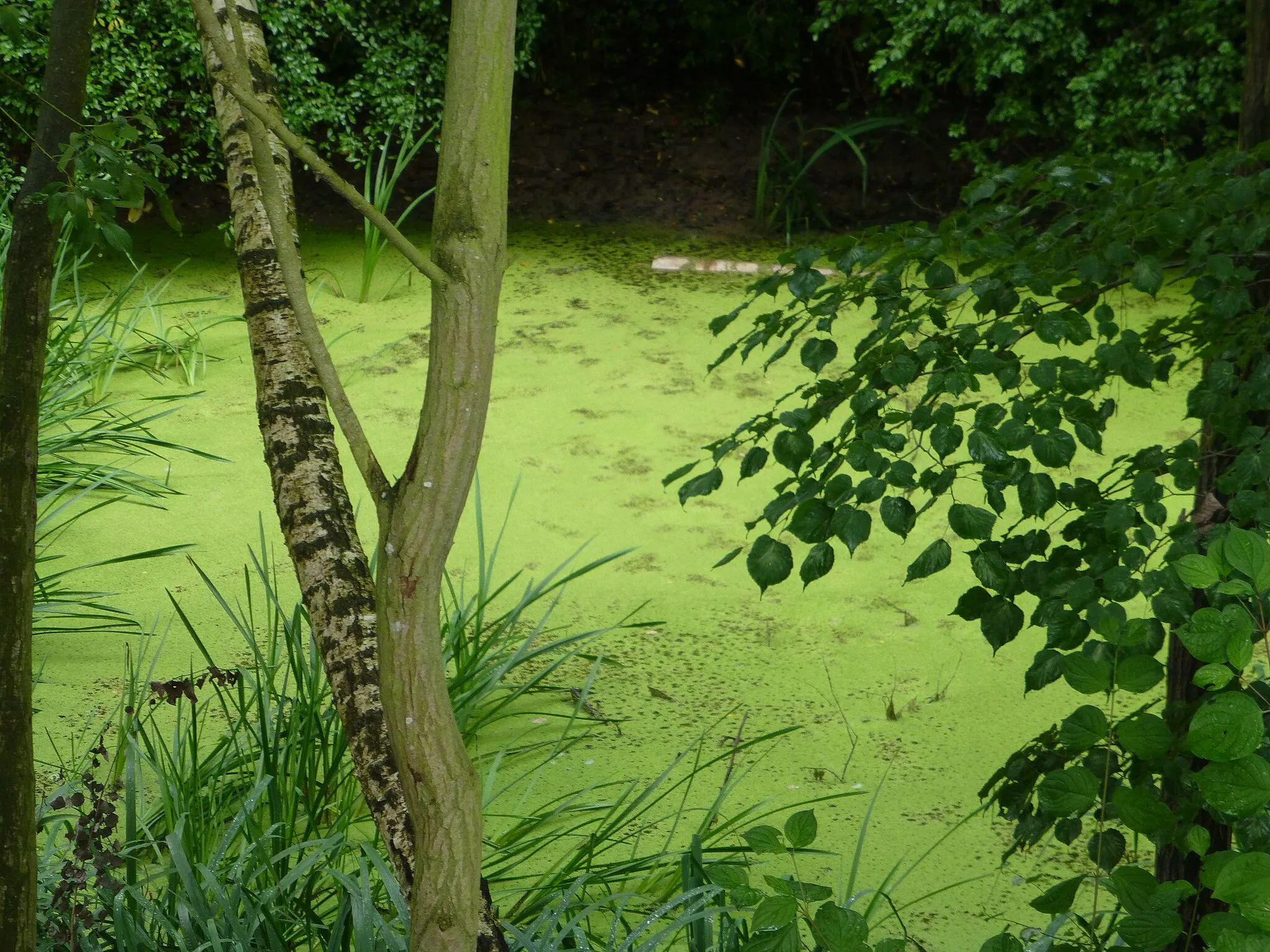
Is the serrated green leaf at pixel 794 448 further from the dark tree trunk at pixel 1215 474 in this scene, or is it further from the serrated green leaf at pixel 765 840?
the dark tree trunk at pixel 1215 474

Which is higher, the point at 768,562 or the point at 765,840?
the point at 768,562

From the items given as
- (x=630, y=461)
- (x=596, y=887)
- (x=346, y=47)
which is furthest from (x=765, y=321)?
(x=346, y=47)

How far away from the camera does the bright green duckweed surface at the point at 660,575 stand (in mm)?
1955

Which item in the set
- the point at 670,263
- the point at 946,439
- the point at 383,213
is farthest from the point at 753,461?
the point at 670,263

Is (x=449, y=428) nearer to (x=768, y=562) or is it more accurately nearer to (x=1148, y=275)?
(x=768, y=562)

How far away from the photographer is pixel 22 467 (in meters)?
1.19

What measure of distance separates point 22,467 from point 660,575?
153 centimetres

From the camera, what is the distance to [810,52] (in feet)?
17.5

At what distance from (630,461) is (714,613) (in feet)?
2.12

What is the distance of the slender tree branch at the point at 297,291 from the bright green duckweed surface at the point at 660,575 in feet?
3.63

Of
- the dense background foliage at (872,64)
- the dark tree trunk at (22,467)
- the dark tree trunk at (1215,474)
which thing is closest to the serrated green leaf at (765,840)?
the dark tree trunk at (1215,474)

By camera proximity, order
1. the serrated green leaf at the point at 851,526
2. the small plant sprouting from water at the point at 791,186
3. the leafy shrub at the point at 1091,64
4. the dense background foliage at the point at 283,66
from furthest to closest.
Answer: the small plant sprouting from water at the point at 791,186 < the leafy shrub at the point at 1091,64 < the dense background foliage at the point at 283,66 < the serrated green leaf at the point at 851,526

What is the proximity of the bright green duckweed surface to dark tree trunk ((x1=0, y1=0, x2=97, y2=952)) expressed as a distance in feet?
2.77

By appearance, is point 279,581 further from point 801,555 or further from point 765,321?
point 765,321
